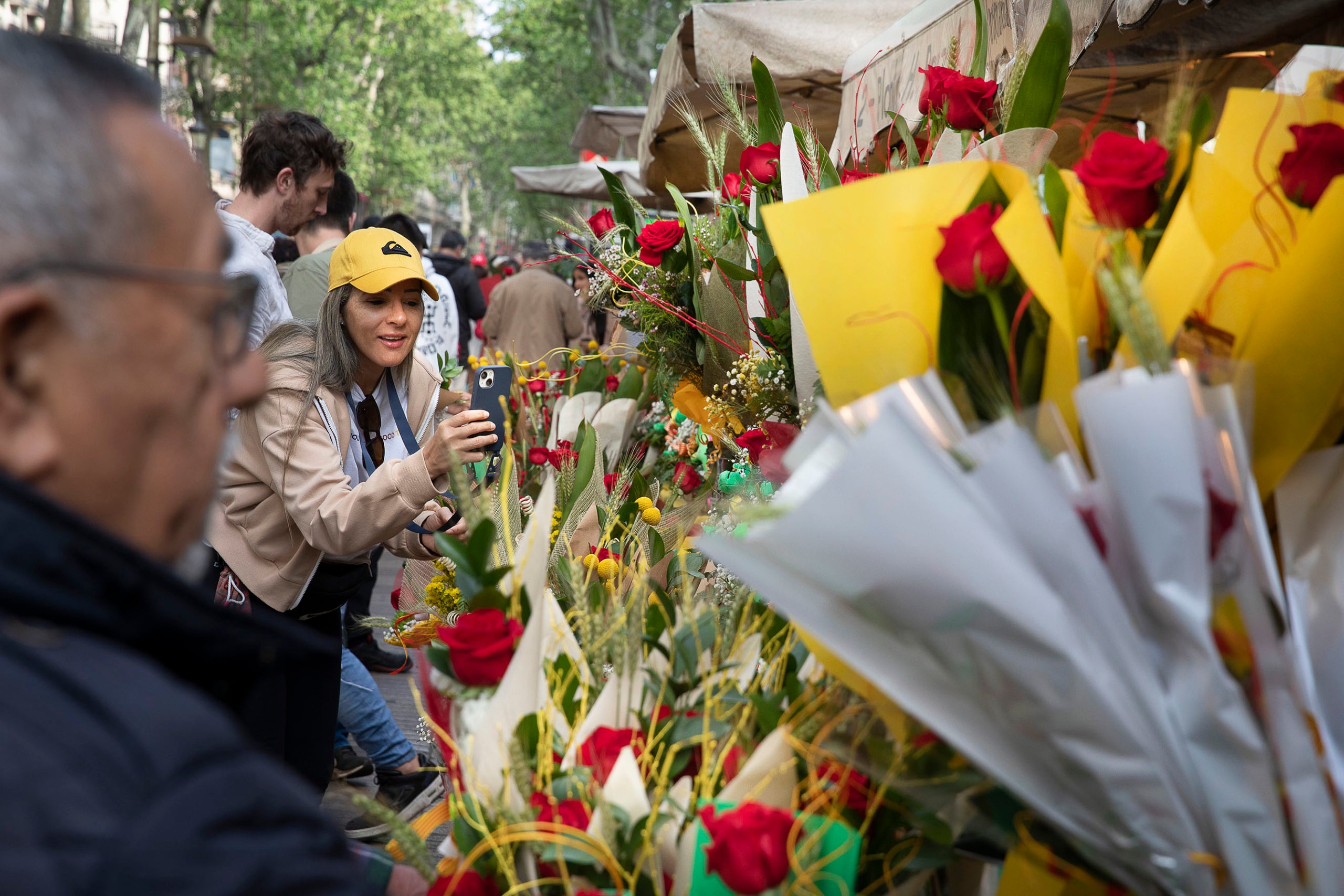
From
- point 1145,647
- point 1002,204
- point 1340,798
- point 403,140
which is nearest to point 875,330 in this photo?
point 1002,204

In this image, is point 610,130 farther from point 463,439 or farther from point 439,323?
point 463,439

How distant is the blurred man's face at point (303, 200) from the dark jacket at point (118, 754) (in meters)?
3.40

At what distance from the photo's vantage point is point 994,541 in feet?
A: 3.10

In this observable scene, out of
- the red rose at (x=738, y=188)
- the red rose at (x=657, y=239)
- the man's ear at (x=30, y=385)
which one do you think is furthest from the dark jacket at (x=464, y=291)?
the man's ear at (x=30, y=385)

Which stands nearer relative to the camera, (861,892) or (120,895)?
(120,895)

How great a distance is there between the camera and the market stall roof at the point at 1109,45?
8.79ft

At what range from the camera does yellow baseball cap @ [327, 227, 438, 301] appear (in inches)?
117

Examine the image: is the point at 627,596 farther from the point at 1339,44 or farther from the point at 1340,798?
the point at 1339,44

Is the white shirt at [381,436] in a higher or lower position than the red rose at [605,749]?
lower

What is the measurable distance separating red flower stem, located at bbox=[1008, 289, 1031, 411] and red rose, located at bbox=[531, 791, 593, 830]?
27.4 inches

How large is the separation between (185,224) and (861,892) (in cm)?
106

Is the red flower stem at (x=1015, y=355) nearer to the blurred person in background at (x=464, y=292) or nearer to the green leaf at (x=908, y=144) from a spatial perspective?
the green leaf at (x=908, y=144)

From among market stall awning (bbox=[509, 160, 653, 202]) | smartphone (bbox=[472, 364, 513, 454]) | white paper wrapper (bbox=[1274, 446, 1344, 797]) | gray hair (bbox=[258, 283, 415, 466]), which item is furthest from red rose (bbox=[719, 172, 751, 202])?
market stall awning (bbox=[509, 160, 653, 202])

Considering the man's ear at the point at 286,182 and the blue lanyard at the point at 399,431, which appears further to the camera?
the man's ear at the point at 286,182
